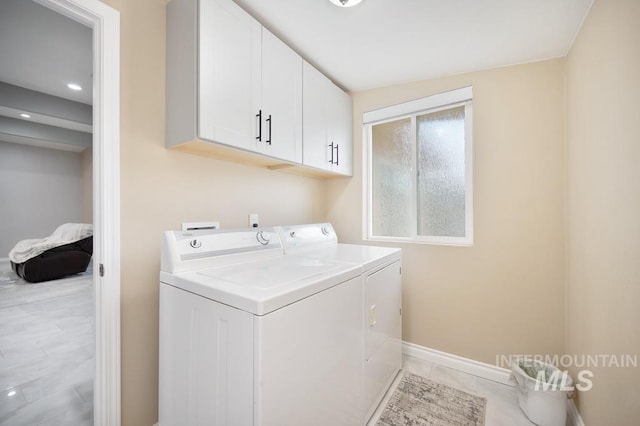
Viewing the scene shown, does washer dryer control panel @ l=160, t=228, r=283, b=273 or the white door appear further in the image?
the white door

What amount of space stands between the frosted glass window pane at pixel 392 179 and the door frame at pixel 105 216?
6.63ft

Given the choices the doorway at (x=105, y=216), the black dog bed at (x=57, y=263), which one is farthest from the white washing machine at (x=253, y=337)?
the black dog bed at (x=57, y=263)

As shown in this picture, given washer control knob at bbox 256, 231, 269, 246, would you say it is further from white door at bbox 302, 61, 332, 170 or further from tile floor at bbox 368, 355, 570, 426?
tile floor at bbox 368, 355, 570, 426

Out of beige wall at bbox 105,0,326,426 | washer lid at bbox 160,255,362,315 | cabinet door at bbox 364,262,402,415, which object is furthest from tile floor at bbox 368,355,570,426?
beige wall at bbox 105,0,326,426

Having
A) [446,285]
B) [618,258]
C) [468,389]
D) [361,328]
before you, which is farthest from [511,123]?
[468,389]

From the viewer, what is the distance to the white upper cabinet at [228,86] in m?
1.22

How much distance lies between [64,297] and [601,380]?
530 cm

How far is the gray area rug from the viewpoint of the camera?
1467mm

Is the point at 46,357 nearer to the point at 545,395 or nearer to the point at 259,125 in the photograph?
the point at 259,125

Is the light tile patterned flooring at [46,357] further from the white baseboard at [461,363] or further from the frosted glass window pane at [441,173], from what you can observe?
the frosted glass window pane at [441,173]

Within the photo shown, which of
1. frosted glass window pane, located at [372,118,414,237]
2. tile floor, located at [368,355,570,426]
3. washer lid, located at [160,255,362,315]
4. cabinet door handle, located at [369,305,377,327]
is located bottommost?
tile floor, located at [368,355,570,426]

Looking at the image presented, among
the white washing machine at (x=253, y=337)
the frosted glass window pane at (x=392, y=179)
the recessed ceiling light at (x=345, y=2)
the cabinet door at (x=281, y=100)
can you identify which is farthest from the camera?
the frosted glass window pane at (x=392, y=179)

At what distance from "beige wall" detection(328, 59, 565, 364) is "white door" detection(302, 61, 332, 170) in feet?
2.78

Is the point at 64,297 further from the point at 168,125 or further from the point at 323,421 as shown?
the point at 323,421
